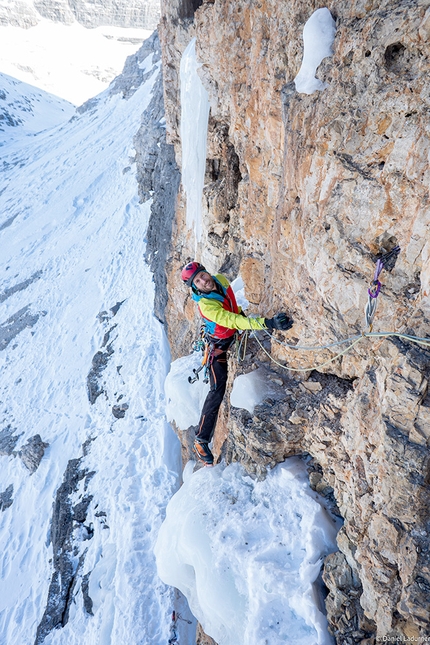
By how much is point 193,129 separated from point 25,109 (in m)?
84.9

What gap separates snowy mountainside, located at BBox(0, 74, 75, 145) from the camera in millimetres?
64250

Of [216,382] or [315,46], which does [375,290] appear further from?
[216,382]

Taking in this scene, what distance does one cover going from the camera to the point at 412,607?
2174 mm

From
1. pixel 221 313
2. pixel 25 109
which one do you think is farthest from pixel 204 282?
pixel 25 109

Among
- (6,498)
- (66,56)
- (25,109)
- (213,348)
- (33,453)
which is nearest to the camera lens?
(213,348)

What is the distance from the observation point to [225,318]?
13.6 ft

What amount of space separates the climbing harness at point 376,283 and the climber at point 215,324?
3.74ft

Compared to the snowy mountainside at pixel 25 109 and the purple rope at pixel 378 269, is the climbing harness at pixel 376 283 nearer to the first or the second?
the purple rope at pixel 378 269

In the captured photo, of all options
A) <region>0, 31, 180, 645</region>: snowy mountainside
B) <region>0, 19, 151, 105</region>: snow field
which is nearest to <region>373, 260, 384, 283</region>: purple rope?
<region>0, 31, 180, 645</region>: snowy mountainside

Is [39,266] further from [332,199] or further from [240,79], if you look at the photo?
[332,199]

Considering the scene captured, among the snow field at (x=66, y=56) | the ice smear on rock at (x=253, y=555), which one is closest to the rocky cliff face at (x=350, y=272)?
the ice smear on rock at (x=253, y=555)

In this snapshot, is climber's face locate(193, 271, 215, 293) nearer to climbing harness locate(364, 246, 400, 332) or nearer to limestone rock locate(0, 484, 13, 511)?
climbing harness locate(364, 246, 400, 332)

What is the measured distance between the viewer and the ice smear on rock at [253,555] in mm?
3127

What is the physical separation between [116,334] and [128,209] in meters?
8.91
